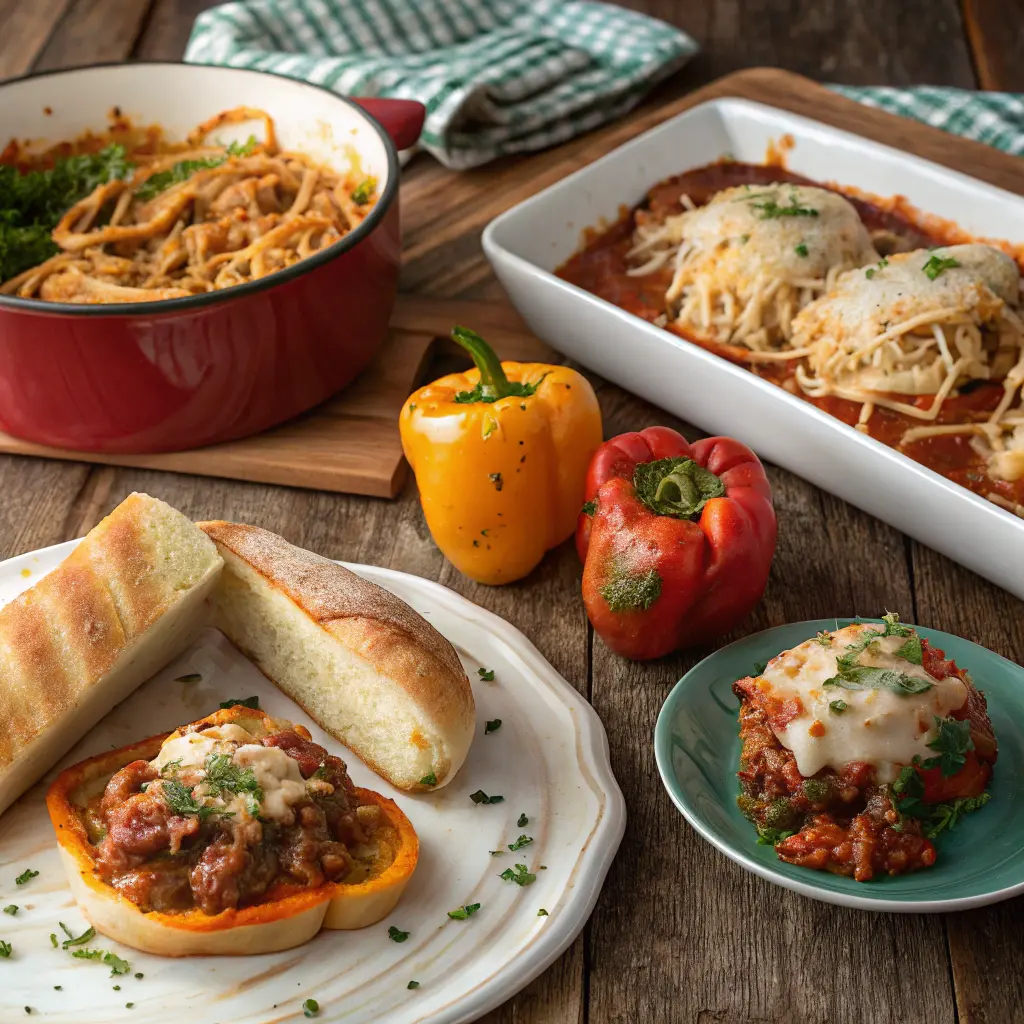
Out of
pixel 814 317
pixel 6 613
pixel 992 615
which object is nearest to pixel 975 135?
pixel 814 317

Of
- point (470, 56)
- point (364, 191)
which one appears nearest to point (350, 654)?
point (364, 191)

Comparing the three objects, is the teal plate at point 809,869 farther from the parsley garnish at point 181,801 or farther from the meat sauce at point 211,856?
the parsley garnish at point 181,801

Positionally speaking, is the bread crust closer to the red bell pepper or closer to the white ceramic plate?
the white ceramic plate

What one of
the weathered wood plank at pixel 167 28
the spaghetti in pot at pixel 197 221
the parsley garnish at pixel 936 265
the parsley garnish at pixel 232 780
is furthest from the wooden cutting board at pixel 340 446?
the weathered wood plank at pixel 167 28

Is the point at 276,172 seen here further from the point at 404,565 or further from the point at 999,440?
the point at 999,440

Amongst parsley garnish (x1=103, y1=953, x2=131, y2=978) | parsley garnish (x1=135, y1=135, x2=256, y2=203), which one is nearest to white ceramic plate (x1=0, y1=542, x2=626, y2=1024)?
parsley garnish (x1=103, y1=953, x2=131, y2=978)

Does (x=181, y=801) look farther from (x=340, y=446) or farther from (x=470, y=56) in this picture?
(x=470, y=56)
